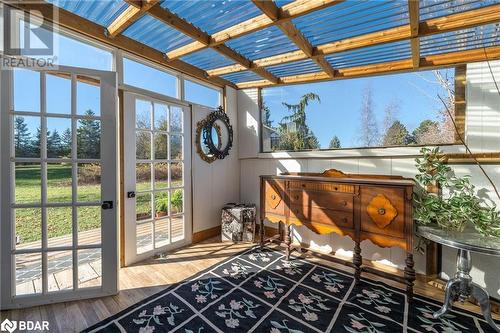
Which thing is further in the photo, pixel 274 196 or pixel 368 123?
pixel 274 196

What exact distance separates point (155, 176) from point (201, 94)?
151 cm

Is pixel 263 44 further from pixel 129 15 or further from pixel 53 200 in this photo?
pixel 53 200

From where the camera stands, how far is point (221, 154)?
12.5 feet

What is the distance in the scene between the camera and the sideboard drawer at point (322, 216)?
2383mm

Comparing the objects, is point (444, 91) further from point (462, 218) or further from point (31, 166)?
point (31, 166)

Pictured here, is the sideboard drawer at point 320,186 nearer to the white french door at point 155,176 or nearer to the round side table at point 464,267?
the round side table at point 464,267

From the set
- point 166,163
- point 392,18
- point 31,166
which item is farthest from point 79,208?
point 392,18

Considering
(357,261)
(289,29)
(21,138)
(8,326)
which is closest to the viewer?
(8,326)

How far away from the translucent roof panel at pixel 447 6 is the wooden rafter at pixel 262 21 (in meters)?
0.75

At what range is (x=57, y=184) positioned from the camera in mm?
2047

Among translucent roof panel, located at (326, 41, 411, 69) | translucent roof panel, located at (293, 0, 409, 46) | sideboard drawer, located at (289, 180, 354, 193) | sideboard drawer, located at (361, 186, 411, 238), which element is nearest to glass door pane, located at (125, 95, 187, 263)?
sideboard drawer, located at (289, 180, 354, 193)

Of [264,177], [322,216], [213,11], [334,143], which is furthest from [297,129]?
[213,11]

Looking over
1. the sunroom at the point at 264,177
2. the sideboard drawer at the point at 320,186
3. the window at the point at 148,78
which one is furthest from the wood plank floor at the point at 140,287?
the window at the point at 148,78

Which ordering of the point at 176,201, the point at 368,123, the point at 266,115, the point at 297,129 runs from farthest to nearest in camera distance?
1. the point at 266,115
2. the point at 297,129
3. the point at 176,201
4. the point at 368,123
